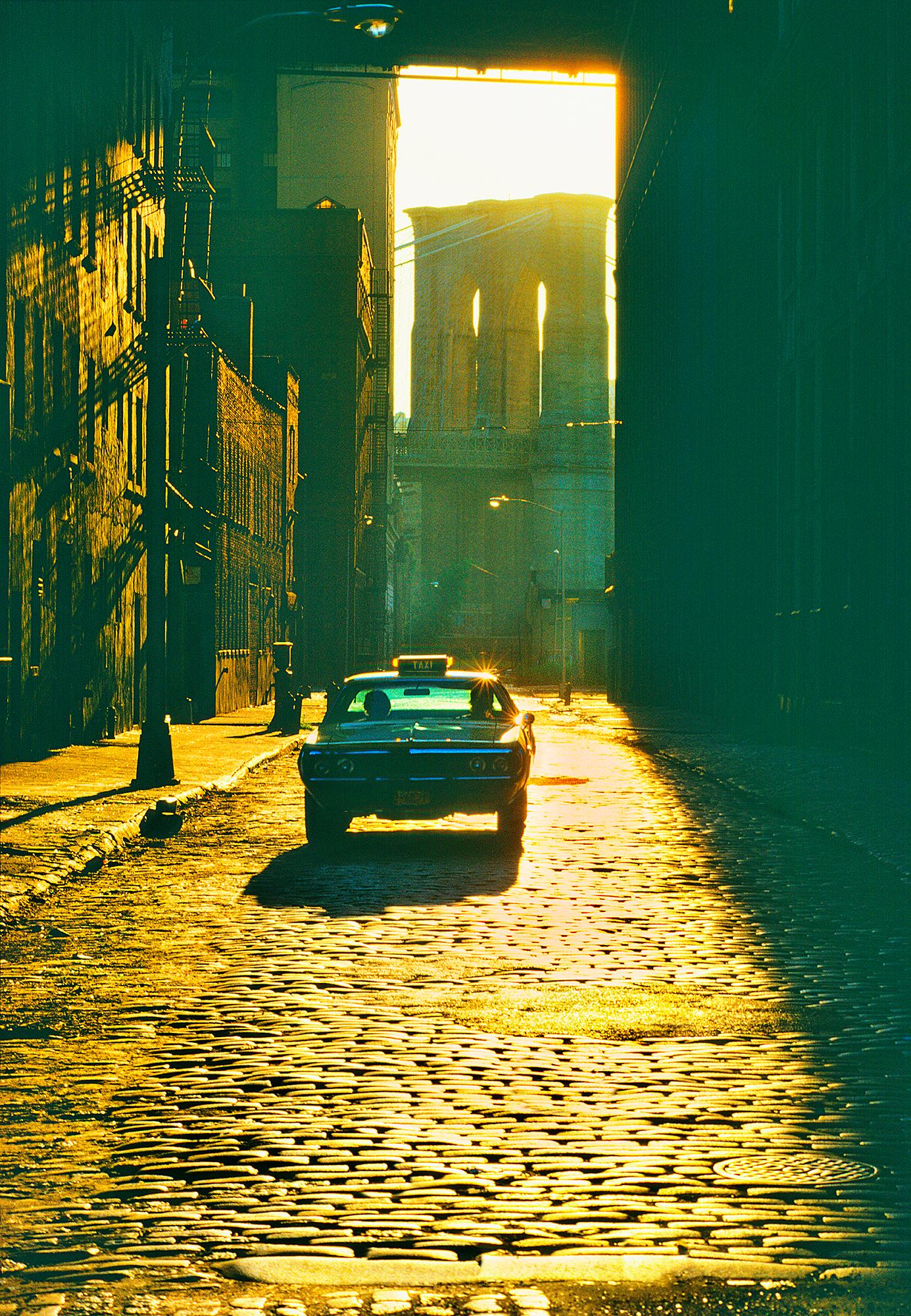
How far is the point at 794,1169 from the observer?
5.57 m

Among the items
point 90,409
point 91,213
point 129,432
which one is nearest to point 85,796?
point 90,409

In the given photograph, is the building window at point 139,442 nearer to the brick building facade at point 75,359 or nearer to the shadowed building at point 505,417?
the brick building facade at point 75,359

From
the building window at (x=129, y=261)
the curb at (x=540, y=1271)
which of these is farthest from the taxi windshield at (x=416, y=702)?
the building window at (x=129, y=261)

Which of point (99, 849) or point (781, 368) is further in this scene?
point (781, 368)

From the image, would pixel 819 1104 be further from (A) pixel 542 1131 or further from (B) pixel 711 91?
(B) pixel 711 91

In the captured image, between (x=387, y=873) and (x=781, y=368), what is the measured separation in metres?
24.6

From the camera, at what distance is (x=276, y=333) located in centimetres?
8650

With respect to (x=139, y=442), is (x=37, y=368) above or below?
above

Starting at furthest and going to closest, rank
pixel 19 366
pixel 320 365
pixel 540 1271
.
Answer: pixel 320 365
pixel 19 366
pixel 540 1271

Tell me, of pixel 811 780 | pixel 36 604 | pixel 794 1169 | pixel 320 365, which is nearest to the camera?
pixel 794 1169

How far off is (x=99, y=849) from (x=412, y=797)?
2542 mm

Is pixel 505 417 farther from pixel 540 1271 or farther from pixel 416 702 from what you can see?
pixel 540 1271

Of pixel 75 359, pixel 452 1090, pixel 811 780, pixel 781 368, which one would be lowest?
pixel 811 780

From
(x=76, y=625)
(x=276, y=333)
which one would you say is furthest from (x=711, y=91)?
(x=276, y=333)
